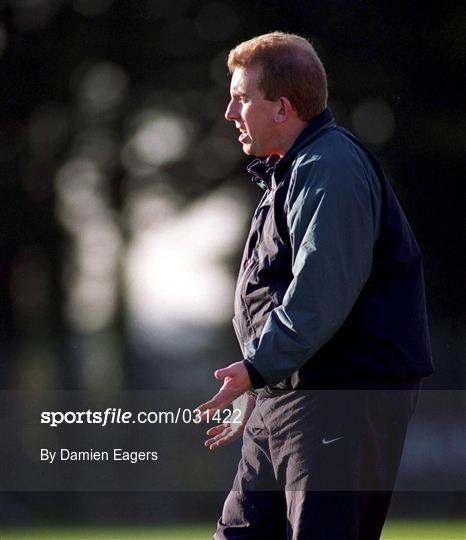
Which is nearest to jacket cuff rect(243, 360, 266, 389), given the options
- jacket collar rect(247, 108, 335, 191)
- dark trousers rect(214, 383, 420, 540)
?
dark trousers rect(214, 383, 420, 540)

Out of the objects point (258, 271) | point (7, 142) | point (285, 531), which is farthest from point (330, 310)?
point (7, 142)

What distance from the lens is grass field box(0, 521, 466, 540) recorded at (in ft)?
20.9

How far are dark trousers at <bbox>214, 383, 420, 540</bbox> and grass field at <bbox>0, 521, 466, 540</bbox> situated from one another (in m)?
3.40

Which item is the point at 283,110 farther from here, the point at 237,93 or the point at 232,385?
the point at 232,385

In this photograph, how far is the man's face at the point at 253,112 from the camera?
292 cm

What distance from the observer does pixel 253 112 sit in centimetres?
294

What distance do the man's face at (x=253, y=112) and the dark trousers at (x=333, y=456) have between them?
603 millimetres

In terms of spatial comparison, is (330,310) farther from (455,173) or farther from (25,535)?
(455,173)

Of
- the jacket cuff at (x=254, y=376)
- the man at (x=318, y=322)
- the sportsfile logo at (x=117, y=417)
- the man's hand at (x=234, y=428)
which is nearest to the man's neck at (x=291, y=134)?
the man at (x=318, y=322)

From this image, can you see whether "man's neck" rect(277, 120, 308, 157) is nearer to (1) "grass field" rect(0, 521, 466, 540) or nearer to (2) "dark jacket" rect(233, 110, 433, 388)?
(2) "dark jacket" rect(233, 110, 433, 388)

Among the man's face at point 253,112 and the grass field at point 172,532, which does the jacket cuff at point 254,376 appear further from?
the grass field at point 172,532

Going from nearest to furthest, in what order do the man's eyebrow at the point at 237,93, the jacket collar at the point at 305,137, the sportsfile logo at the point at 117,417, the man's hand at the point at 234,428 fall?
the jacket collar at the point at 305,137 < the man's eyebrow at the point at 237,93 < the man's hand at the point at 234,428 < the sportsfile logo at the point at 117,417

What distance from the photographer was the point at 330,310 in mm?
2613

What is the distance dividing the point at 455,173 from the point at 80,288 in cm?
271
